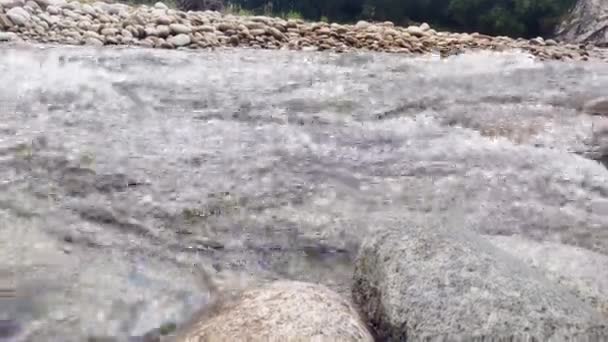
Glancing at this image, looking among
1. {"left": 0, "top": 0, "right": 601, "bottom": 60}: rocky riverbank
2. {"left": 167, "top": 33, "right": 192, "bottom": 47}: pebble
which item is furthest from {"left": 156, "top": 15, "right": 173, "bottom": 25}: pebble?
{"left": 167, "top": 33, "right": 192, "bottom": 47}: pebble

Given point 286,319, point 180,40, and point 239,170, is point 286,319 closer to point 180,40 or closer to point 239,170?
point 239,170

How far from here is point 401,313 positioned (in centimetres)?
230

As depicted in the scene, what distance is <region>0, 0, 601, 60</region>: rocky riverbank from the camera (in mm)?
4930

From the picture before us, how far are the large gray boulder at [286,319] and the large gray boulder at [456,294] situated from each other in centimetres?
12

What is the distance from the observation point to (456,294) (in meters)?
2.20

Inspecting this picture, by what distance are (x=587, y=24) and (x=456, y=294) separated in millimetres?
7084

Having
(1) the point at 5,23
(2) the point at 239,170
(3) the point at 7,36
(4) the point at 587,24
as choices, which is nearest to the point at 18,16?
(1) the point at 5,23

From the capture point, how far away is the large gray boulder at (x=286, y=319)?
2.26 meters

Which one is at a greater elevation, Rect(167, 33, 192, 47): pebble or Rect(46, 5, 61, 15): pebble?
Rect(46, 5, 61, 15): pebble

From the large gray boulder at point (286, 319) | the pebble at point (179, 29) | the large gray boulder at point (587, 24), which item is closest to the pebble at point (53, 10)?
the pebble at point (179, 29)

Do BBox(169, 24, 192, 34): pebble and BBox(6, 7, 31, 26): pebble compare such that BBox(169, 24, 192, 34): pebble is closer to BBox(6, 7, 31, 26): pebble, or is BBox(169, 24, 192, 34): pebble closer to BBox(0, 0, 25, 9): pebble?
BBox(6, 7, 31, 26): pebble

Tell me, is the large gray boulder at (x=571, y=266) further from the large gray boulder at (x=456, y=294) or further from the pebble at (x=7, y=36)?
the pebble at (x=7, y=36)

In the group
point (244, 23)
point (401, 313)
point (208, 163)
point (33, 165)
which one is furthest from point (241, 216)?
point (244, 23)

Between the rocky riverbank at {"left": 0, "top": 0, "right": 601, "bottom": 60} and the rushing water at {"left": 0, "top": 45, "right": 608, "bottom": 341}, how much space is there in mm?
512
